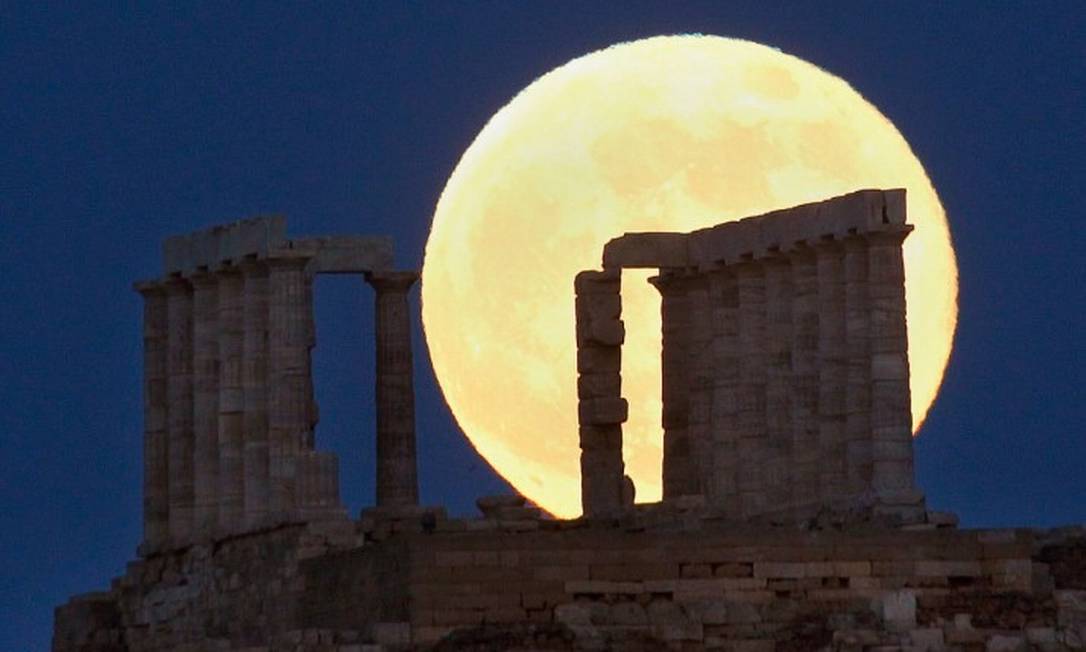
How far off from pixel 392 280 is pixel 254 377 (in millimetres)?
3626

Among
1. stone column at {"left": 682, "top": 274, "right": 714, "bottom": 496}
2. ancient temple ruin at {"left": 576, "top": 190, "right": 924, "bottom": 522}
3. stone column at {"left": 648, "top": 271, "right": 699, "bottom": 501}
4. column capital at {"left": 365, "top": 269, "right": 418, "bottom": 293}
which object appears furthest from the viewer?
stone column at {"left": 648, "top": 271, "right": 699, "bottom": 501}

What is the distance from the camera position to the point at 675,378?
118m

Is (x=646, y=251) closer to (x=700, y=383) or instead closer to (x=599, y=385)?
(x=599, y=385)

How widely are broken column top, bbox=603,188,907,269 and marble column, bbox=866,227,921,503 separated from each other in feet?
1.26

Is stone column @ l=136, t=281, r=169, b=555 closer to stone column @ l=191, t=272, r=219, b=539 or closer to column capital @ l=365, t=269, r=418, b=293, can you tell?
stone column @ l=191, t=272, r=219, b=539

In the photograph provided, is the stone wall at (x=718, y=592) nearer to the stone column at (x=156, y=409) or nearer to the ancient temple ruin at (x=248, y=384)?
the ancient temple ruin at (x=248, y=384)

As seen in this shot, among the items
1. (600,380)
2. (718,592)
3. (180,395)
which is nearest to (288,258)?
Result: (180,395)

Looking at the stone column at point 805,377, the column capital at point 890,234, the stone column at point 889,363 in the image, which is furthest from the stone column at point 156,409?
the column capital at point 890,234

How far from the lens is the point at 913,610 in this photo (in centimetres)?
9506

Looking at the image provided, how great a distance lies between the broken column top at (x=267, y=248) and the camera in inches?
4471

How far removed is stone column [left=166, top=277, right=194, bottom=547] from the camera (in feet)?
385

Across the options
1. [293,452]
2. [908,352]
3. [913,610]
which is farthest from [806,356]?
[913,610]

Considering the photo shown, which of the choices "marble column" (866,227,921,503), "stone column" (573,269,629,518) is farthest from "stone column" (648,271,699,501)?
"marble column" (866,227,921,503)

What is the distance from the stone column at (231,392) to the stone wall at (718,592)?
43.7ft
